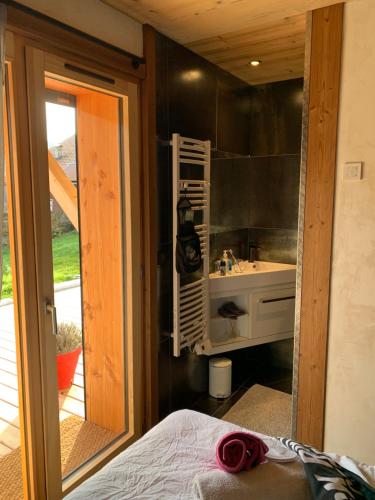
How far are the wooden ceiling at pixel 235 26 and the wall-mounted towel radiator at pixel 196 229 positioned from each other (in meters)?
0.62

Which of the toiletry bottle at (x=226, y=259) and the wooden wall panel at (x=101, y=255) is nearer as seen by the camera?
the wooden wall panel at (x=101, y=255)

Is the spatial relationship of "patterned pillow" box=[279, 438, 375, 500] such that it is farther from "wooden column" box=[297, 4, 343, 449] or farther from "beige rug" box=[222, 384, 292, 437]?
"beige rug" box=[222, 384, 292, 437]

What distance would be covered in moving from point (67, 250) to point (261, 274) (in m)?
1.48

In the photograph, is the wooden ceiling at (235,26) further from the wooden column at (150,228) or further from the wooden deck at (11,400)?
the wooden deck at (11,400)

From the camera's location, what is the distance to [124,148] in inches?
86.9

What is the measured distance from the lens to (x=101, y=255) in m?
2.42

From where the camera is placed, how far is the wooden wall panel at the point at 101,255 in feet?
7.49

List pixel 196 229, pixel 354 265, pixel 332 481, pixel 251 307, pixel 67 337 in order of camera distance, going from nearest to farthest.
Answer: pixel 332 481, pixel 354 265, pixel 196 229, pixel 67 337, pixel 251 307

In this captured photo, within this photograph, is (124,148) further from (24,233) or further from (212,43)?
(212,43)

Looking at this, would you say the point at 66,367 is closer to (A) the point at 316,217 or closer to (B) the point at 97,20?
(A) the point at 316,217

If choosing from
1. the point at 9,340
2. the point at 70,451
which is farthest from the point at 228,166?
the point at 70,451

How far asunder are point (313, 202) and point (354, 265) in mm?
407

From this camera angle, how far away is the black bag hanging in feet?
8.05

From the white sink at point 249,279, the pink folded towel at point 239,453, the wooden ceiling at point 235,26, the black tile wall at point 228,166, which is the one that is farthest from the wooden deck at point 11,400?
the wooden ceiling at point 235,26
